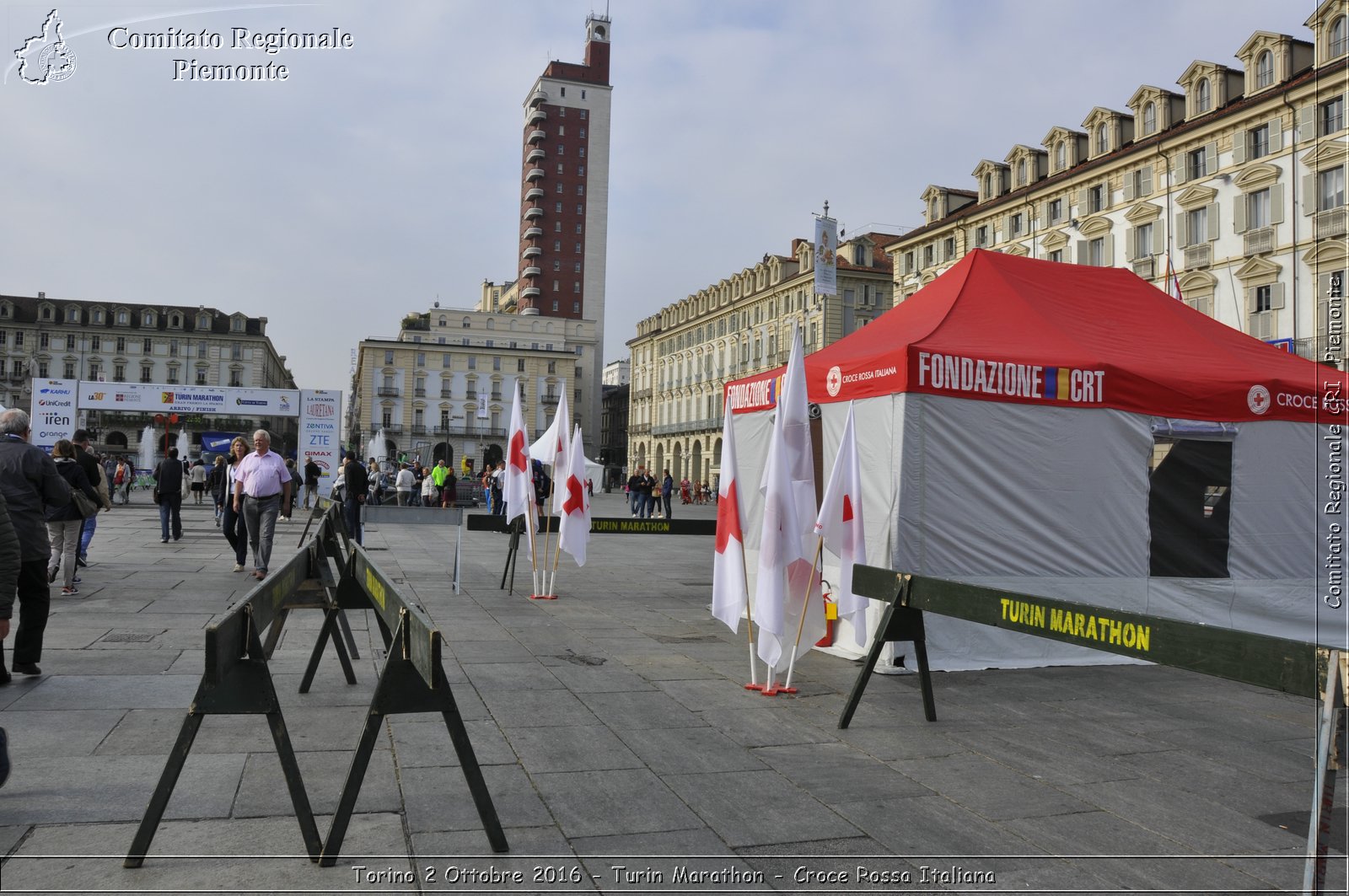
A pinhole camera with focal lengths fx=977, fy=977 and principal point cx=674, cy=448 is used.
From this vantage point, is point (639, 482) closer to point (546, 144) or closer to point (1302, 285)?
point (1302, 285)

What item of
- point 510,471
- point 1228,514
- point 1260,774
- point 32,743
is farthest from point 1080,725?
point 510,471

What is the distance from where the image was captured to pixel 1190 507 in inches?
343

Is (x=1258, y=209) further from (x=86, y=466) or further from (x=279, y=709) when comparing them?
(x=279, y=709)

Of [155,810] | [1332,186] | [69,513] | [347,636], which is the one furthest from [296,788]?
[1332,186]

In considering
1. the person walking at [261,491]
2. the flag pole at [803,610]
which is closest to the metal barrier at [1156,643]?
the flag pole at [803,610]

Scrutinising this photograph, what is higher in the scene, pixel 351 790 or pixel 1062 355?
pixel 1062 355

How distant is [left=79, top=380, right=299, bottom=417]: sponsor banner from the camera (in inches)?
1184

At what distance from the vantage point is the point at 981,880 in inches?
139

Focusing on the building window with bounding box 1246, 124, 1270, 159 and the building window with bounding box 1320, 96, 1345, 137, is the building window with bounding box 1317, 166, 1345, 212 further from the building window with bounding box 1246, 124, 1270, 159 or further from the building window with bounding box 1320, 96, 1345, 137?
the building window with bounding box 1320, 96, 1345, 137

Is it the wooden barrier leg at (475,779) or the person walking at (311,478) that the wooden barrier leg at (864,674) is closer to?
the wooden barrier leg at (475,779)

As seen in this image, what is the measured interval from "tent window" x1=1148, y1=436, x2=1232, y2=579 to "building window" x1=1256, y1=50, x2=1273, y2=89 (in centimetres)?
3352

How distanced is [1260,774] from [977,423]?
11.3ft

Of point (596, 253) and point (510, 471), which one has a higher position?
point (596, 253)

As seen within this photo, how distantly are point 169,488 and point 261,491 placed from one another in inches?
257
